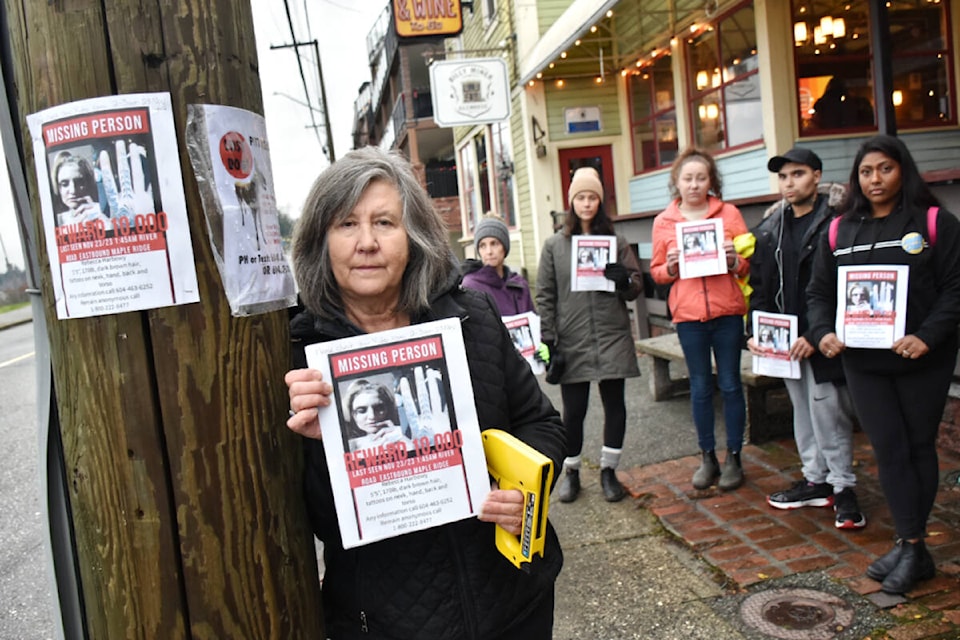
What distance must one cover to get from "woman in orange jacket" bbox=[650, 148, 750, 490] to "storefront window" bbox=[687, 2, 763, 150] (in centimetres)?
539

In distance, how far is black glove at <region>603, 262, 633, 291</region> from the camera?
15.9 ft

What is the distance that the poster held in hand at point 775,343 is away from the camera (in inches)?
170

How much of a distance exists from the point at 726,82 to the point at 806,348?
6964 millimetres

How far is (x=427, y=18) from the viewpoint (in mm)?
12516

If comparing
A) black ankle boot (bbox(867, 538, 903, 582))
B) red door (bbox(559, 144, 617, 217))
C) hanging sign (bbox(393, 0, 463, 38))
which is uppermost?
hanging sign (bbox(393, 0, 463, 38))

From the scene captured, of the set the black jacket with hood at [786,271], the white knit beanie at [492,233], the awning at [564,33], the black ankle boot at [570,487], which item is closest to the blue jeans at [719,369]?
the black jacket with hood at [786,271]

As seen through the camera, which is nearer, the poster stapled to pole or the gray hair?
the poster stapled to pole

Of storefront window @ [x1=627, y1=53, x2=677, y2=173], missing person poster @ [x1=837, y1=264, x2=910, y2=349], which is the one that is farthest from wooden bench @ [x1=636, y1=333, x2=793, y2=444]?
storefront window @ [x1=627, y1=53, x2=677, y2=173]

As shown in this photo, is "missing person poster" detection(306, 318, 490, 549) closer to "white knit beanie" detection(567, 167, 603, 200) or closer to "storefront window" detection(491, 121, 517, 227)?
"white knit beanie" detection(567, 167, 603, 200)

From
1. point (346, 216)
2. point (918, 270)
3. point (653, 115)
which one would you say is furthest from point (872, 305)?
point (653, 115)

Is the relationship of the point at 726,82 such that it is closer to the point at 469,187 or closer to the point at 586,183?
the point at 586,183

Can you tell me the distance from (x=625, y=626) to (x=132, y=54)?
3025 mm

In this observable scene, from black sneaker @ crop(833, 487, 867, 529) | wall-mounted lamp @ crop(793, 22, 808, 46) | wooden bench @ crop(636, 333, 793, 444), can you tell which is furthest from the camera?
wall-mounted lamp @ crop(793, 22, 808, 46)

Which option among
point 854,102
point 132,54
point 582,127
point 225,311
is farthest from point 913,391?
point 582,127
